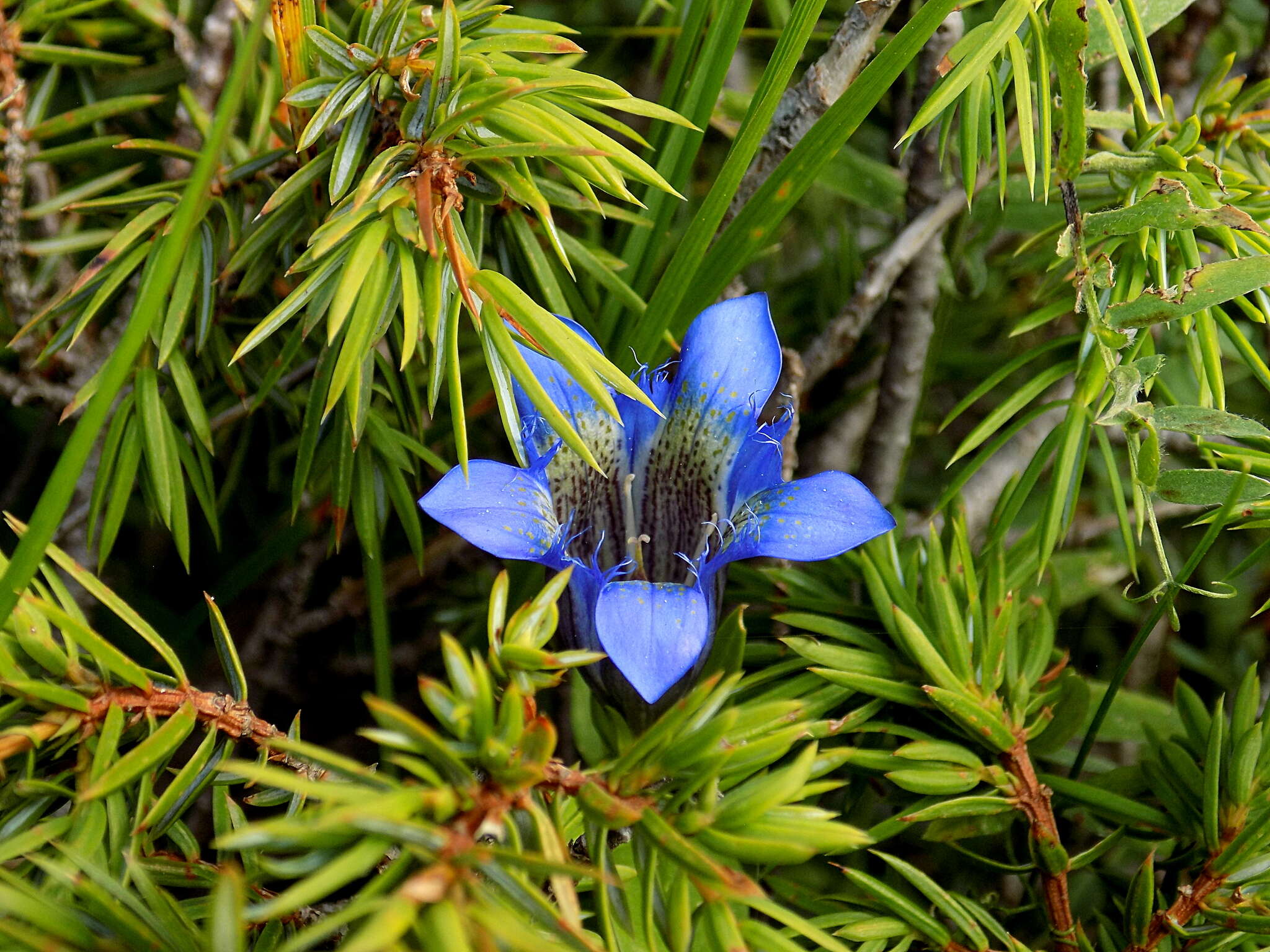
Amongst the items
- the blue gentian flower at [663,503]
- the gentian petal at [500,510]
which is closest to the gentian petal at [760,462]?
the blue gentian flower at [663,503]

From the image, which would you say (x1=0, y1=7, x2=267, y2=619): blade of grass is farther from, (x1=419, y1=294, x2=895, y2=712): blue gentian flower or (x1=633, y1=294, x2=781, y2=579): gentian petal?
(x1=633, y1=294, x2=781, y2=579): gentian petal

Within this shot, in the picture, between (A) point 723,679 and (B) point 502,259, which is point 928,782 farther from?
(B) point 502,259

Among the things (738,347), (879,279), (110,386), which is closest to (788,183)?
(738,347)

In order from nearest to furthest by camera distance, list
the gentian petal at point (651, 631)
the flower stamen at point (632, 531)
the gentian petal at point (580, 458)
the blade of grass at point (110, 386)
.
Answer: the blade of grass at point (110, 386)
the gentian petal at point (651, 631)
the gentian petal at point (580, 458)
the flower stamen at point (632, 531)

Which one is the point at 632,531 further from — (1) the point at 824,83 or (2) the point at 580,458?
(1) the point at 824,83

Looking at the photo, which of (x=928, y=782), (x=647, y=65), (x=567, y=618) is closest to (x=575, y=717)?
(x=567, y=618)

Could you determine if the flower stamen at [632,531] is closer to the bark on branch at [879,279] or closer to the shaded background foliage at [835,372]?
the shaded background foliage at [835,372]
